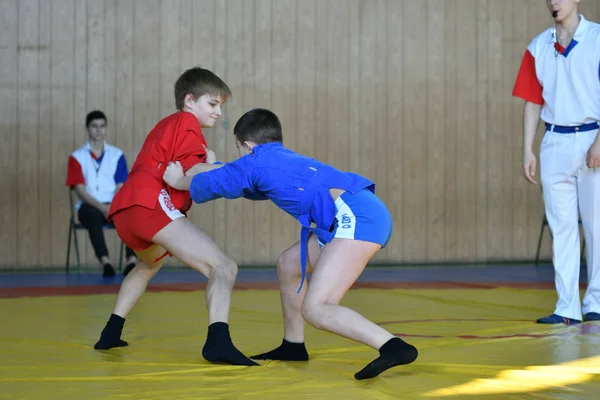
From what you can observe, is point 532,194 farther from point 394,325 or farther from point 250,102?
point 394,325

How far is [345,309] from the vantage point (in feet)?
9.05

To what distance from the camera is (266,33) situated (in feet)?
26.4

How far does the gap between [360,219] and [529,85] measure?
6.19 ft

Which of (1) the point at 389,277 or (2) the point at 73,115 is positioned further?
(2) the point at 73,115

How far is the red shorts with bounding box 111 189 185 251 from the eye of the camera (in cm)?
319

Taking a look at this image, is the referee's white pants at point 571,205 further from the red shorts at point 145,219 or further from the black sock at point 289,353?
the red shorts at point 145,219

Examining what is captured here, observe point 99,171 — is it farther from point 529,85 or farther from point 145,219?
point 145,219

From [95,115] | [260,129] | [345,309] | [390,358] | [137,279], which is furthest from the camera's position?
[95,115]

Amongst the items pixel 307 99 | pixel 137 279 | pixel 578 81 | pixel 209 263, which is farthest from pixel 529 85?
pixel 307 99

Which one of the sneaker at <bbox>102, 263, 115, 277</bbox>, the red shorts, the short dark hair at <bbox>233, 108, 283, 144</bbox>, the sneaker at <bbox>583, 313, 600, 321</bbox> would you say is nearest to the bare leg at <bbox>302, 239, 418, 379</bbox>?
the short dark hair at <bbox>233, 108, 283, 144</bbox>

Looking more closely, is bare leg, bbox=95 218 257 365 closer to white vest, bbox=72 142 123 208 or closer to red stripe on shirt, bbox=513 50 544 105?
red stripe on shirt, bbox=513 50 544 105

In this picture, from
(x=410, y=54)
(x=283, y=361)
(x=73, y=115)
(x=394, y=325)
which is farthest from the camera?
(x=410, y=54)

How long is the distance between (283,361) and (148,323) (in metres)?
1.27

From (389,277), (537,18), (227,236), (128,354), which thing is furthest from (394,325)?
(537,18)
